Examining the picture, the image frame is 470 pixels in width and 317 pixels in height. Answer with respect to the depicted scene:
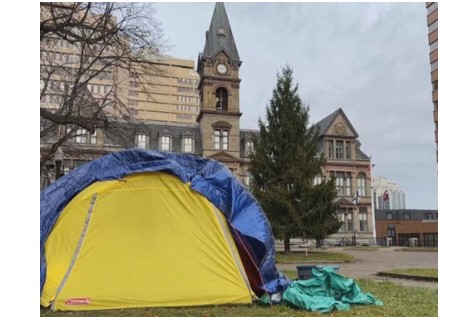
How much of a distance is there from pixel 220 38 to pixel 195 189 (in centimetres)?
3916

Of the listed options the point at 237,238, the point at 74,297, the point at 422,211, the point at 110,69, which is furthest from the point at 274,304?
the point at 422,211

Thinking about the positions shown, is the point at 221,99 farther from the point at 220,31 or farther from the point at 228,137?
the point at 220,31

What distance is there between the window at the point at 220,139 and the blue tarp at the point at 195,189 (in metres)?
35.2

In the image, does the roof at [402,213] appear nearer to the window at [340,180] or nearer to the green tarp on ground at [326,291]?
the window at [340,180]

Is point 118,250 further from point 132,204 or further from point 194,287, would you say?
point 194,287

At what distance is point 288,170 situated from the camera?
25922 mm

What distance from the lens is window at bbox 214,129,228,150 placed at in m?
43.5

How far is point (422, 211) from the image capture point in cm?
7375

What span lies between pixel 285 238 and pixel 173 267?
60.0ft

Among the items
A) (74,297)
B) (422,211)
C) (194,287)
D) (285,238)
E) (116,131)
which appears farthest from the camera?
(422,211)

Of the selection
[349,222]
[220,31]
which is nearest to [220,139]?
[220,31]

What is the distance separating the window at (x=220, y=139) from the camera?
4350cm

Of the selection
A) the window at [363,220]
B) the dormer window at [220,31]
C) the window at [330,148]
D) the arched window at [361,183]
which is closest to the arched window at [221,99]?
the dormer window at [220,31]

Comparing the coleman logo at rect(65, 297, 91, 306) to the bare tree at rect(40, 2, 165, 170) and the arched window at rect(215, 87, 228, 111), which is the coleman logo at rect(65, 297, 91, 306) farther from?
the arched window at rect(215, 87, 228, 111)
